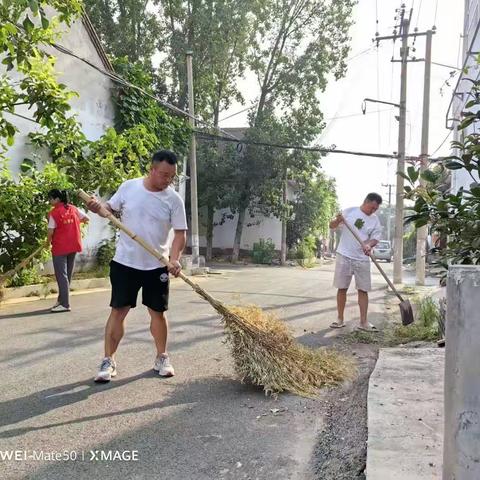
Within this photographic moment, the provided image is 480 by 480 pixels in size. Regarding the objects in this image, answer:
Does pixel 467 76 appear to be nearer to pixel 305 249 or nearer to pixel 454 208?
pixel 454 208

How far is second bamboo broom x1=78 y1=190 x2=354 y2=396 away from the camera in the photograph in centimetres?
415

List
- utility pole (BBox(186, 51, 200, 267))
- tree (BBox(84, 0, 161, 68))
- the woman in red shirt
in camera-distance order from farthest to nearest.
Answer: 1. tree (BBox(84, 0, 161, 68))
2. utility pole (BBox(186, 51, 200, 267))
3. the woman in red shirt

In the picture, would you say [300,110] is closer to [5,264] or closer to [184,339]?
[5,264]

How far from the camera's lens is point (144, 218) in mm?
4320

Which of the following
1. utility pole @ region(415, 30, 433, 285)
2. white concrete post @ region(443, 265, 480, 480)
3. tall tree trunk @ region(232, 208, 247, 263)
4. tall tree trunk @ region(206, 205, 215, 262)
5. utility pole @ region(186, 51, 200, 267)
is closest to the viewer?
white concrete post @ region(443, 265, 480, 480)

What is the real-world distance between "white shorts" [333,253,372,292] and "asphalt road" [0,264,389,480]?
44.0 inches

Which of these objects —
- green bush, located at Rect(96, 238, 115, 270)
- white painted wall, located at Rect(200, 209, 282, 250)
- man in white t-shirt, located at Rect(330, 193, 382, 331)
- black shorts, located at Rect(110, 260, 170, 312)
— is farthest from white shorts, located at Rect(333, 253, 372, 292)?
white painted wall, located at Rect(200, 209, 282, 250)

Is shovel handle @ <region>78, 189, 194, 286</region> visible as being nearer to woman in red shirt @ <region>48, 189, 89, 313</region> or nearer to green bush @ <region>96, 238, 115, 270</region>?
woman in red shirt @ <region>48, 189, 89, 313</region>

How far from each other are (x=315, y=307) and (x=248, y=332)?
5.10 metres

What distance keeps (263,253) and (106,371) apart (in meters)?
22.9

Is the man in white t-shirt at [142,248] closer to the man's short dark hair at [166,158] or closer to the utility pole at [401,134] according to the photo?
the man's short dark hair at [166,158]

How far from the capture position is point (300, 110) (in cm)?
2466

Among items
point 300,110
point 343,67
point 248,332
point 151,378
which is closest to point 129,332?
point 151,378

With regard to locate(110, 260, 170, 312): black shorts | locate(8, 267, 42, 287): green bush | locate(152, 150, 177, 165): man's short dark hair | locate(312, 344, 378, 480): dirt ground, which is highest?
locate(152, 150, 177, 165): man's short dark hair
